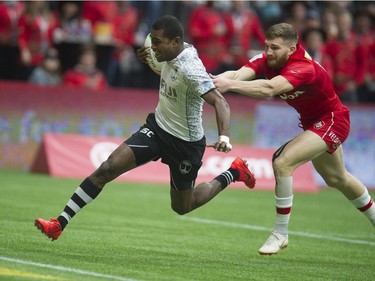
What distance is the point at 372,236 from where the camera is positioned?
12.7 meters

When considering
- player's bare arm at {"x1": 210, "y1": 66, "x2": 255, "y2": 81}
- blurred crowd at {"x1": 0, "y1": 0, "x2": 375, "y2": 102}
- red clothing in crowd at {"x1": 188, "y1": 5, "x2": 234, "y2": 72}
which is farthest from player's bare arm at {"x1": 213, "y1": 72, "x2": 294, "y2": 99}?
red clothing in crowd at {"x1": 188, "y1": 5, "x2": 234, "y2": 72}

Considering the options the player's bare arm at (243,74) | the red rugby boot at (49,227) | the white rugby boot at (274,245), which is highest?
the player's bare arm at (243,74)

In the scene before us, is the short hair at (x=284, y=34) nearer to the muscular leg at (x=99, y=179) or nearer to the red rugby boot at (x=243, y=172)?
the red rugby boot at (x=243, y=172)

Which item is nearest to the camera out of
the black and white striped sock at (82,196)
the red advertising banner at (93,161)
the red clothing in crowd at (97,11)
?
the black and white striped sock at (82,196)

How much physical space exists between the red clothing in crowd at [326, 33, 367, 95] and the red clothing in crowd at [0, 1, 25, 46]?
22.8 ft

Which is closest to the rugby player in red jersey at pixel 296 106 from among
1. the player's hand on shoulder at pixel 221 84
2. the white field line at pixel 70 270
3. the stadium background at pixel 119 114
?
the player's hand on shoulder at pixel 221 84

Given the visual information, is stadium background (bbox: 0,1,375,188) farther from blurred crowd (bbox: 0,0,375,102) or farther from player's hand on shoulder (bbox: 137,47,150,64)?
player's hand on shoulder (bbox: 137,47,150,64)

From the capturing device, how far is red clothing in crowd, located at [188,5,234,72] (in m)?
20.0

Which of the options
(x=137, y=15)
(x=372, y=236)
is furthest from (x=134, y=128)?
(x=372, y=236)

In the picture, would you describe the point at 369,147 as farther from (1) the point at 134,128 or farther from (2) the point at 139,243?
(2) the point at 139,243

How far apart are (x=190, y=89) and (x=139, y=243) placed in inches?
79.7

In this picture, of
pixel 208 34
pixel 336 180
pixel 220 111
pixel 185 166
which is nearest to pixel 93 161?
pixel 208 34

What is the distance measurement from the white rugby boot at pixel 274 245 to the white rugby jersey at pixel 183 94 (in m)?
1.34

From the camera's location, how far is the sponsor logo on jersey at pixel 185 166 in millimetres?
9359
